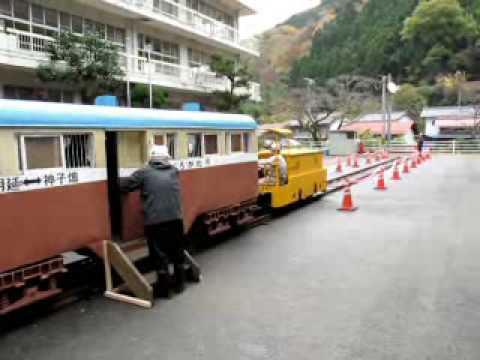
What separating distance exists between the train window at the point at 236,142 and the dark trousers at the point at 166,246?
3.74 m

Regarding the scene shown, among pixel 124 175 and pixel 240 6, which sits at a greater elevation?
pixel 240 6

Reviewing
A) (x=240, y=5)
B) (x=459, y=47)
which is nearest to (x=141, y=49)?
(x=240, y=5)

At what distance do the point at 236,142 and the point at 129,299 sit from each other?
4.83 metres

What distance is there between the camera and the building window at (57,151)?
18.0 feet

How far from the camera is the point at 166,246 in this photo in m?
6.44

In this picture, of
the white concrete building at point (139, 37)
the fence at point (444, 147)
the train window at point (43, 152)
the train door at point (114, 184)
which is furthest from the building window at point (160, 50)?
the fence at point (444, 147)

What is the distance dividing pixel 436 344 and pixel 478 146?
144 ft

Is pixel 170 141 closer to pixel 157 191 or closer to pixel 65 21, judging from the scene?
pixel 157 191

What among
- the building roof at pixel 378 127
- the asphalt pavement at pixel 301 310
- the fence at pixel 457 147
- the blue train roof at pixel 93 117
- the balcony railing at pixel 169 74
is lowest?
the asphalt pavement at pixel 301 310

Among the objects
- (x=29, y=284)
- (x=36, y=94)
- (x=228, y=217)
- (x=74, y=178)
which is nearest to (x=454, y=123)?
(x=36, y=94)

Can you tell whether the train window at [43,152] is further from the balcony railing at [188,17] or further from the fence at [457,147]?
the fence at [457,147]

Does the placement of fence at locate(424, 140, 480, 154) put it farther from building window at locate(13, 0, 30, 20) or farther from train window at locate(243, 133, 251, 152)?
train window at locate(243, 133, 251, 152)

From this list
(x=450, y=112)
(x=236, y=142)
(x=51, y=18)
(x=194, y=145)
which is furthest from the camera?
(x=450, y=112)

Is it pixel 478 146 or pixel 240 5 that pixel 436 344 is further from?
pixel 478 146
